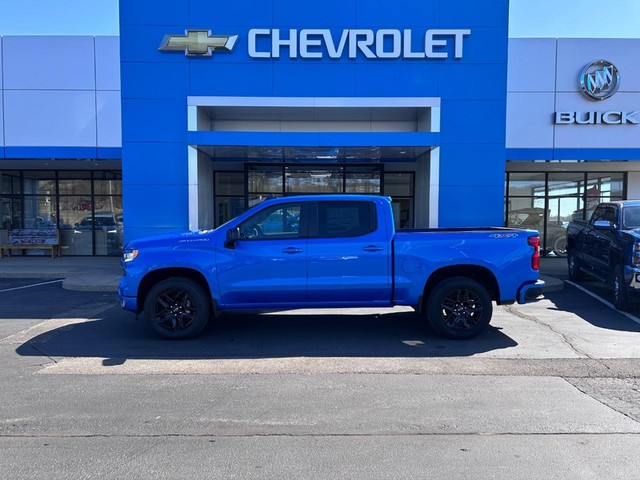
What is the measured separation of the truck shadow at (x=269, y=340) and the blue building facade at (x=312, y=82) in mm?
5512

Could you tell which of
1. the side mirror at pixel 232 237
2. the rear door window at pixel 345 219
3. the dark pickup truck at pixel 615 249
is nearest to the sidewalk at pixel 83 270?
the dark pickup truck at pixel 615 249

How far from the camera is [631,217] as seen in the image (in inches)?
374

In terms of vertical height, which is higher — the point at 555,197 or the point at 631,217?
the point at 555,197

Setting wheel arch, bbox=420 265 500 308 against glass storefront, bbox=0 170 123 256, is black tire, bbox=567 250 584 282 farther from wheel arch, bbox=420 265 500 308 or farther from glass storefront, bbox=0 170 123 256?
glass storefront, bbox=0 170 123 256

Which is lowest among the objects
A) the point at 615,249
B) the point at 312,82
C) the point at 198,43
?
the point at 615,249

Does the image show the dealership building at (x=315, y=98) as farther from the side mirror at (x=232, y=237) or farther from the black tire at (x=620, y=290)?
the side mirror at (x=232, y=237)

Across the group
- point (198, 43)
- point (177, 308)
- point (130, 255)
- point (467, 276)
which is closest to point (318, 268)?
point (177, 308)

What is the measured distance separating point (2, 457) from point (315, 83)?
36.6ft

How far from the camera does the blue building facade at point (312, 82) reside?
12.6 m

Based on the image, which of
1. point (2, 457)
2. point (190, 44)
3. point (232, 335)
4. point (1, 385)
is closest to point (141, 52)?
point (190, 44)

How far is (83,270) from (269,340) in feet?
30.3

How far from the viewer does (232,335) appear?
7211mm

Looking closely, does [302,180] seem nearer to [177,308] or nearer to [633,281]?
[177,308]

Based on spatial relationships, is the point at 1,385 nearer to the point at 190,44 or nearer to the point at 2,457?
the point at 2,457
